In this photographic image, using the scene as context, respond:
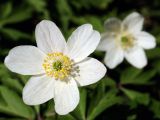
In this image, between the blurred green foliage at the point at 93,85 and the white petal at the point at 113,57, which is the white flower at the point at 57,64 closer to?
the blurred green foliage at the point at 93,85

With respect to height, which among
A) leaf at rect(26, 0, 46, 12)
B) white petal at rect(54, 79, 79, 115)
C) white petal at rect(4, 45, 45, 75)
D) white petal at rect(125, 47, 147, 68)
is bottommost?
white petal at rect(125, 47, 147, 68)

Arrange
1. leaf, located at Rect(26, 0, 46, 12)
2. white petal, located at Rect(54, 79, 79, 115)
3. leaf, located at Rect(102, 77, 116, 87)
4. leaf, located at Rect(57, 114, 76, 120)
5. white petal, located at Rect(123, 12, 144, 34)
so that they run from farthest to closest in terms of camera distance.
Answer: leaf, located at Rect(26, 0, 46, 12) < white petal, located at Rect(123, 12, 144, 34) < leaf, located at Rect(102, 77, 116, 87) < leaf, located at Rect(57, 114, 76, 120) < white petal, located at Rect(54, 79, 79, 115)

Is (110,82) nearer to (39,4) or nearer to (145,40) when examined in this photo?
(145,40)

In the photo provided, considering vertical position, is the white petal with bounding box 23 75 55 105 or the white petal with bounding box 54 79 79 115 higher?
the white petal with bounding box 23 75 55 105

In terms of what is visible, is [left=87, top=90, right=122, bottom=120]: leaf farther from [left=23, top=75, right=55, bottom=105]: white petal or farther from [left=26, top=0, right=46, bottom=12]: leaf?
[left=26, top=0, right=46, bottom=12]: leaf

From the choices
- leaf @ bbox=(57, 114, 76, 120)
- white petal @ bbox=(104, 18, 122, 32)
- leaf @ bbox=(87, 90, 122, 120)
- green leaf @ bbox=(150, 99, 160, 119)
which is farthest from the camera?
white petal @ bbox=(104, 18, 122, 32)

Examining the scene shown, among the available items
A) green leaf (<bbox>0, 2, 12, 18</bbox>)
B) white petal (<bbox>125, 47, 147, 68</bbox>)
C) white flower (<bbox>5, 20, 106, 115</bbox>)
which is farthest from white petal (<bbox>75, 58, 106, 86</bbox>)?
green leaf (<bbox>0, 2, 12, 18</bbox>)
